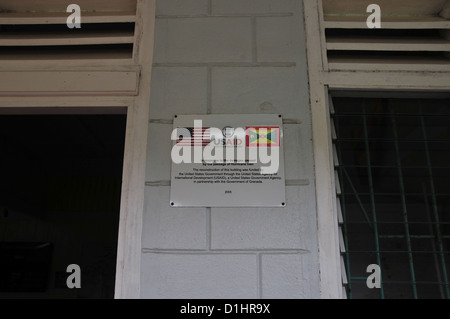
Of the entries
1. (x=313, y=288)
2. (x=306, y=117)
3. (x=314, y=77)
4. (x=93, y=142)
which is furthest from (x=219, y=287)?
(x=93, y=142)

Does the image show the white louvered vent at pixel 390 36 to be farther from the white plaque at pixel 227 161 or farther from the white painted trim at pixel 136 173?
the white painted trim at pixel 136 173

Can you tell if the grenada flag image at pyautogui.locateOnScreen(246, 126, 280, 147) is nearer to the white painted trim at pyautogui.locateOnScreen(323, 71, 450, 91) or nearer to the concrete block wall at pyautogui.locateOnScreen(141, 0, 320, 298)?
the concrete block wall at pyautogui.locateOnScreen(141, 0, 320, 298)

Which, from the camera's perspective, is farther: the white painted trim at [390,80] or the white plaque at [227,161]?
the white painted trim at [390,80]

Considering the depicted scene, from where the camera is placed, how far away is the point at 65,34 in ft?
7.19

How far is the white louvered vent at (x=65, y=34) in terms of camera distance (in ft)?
6.87

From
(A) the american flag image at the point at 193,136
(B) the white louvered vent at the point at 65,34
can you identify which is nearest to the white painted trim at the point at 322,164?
(A) the american flag image at the point at 193,136

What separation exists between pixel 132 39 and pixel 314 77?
3.48ft

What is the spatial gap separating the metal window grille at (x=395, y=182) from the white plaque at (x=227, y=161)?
0.35 meters

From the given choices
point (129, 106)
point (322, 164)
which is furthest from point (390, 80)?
point (129, 106)

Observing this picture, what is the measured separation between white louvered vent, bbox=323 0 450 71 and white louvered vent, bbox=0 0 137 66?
1.19 m

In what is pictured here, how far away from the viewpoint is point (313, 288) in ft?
5.58

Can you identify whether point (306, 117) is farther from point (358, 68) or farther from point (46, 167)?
point (46, 167)

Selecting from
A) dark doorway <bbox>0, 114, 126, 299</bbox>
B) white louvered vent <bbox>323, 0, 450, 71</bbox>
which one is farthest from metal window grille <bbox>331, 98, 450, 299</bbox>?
dark doorway <bbox>0, 114, 126, 299</bbox>

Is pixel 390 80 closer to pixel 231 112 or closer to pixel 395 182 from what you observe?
pixel 231 112
